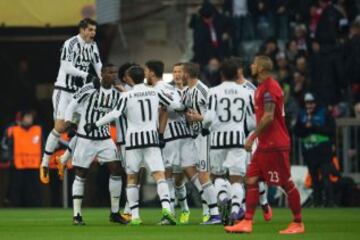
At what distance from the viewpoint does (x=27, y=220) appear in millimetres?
25719

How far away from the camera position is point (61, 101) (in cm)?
2477

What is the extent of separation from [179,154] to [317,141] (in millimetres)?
7603

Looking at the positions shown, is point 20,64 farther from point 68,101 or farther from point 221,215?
point 221,215

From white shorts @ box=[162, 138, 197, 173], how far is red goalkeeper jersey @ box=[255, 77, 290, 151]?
12.4ft

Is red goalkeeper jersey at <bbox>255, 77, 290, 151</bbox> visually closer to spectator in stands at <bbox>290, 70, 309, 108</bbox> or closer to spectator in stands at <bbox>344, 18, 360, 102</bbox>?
spectator in stands at <bbox>344, 18, 360, 102</bbox>

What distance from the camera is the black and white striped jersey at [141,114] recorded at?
22.6m

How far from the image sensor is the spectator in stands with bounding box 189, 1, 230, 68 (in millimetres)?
35094

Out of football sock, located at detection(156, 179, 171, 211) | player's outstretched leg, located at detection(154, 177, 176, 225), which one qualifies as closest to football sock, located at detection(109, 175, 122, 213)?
player's outstretched leg, located at detection(154, 177, 176, 225)

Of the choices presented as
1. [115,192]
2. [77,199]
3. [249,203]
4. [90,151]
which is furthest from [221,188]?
[249,203]

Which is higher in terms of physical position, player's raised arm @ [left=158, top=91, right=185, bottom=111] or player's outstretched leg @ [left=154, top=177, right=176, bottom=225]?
player's raised arm @ [left=158, top=91, right=185, bottom=111]

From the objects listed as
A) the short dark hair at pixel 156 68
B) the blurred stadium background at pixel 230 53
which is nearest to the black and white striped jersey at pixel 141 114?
the short dark hair at pixel 156 68

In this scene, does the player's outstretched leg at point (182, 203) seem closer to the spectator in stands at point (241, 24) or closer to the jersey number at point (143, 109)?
the jersey number at point (143, 109)

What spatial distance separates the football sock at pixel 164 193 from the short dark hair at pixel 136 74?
1.50m

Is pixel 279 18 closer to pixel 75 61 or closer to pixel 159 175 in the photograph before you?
pixel 75 61
